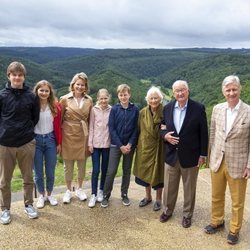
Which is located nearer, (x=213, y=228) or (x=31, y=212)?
(x=213, y=228)

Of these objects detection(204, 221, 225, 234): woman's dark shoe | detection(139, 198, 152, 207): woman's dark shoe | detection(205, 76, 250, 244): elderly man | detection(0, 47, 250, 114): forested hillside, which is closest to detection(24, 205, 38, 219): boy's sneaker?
detection(139, 198, 152, 207): woman's dark shoe

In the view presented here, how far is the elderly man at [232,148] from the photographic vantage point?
3801mm

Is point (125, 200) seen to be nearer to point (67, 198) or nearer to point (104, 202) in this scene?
point (104, 202)

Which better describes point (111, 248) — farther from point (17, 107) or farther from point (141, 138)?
point (17, 107)

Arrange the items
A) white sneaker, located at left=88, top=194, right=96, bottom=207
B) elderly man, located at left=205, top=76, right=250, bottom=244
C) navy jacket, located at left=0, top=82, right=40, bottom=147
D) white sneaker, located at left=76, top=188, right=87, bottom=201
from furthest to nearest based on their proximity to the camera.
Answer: white sneaker, located at left=76, top=188, right=87, bottom=201 < white sneaker, located at left=88, top=194, right=96, bottom=207 < navy jacket, located at left=0, top=82, right=40, bottom=147 < elderly man, located at left=205, top=76, right=250, bottom=244

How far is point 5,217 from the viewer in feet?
14.7

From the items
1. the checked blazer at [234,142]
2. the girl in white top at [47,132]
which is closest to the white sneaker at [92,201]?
the girl in white top at [47,132]

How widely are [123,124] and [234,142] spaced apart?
60.9 inches

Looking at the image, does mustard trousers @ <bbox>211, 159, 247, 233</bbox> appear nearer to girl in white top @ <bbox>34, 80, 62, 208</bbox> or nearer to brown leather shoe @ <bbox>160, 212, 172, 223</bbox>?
brown leather shoe @ <bbox>160, 212, 172, 223</bbox>

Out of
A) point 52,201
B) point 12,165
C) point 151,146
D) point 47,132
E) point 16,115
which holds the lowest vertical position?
point 52,201

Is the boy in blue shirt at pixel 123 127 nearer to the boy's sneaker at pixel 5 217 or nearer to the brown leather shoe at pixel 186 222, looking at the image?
the brown leather shoe at pixel 186 222

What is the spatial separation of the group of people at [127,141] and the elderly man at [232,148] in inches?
0.4

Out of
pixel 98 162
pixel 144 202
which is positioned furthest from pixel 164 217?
pixel 98 162

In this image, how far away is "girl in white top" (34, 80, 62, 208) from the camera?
4590 mm
